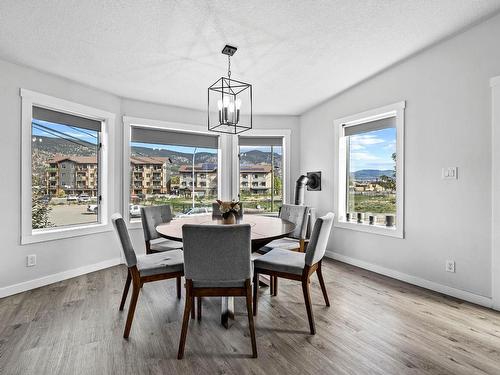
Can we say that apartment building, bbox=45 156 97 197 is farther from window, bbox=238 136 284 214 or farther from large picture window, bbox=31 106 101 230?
window, bbox=238 136 284 214

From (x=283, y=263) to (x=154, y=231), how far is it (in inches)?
64.8

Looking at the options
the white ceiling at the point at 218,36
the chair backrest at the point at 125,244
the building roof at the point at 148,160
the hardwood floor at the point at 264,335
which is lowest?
the hardwood floor at the point at 264,335

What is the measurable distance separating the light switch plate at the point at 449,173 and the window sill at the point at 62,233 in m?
4.19

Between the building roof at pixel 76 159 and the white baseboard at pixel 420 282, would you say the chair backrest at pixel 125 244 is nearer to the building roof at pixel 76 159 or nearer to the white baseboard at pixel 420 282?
the building roof at pixel 76 159

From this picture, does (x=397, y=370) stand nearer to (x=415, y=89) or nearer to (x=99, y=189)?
(x=415, y=89)

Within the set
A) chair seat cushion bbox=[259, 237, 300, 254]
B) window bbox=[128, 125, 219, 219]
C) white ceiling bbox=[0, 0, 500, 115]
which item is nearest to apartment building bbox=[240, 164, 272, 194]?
window bbox=[128, 125, 219, 219]

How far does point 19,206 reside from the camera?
3076mm

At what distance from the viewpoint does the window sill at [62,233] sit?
10.4 ft

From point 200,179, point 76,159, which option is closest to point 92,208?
point 76,159

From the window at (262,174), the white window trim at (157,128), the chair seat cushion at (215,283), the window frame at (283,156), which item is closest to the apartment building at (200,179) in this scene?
the white window trim at (157,128)

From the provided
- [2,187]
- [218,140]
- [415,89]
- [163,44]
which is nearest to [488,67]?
[415,89]

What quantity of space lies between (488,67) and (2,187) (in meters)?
4.89

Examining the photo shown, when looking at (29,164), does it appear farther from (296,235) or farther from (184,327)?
(296,235)

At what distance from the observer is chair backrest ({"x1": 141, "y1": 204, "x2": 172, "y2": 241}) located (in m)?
3.18
